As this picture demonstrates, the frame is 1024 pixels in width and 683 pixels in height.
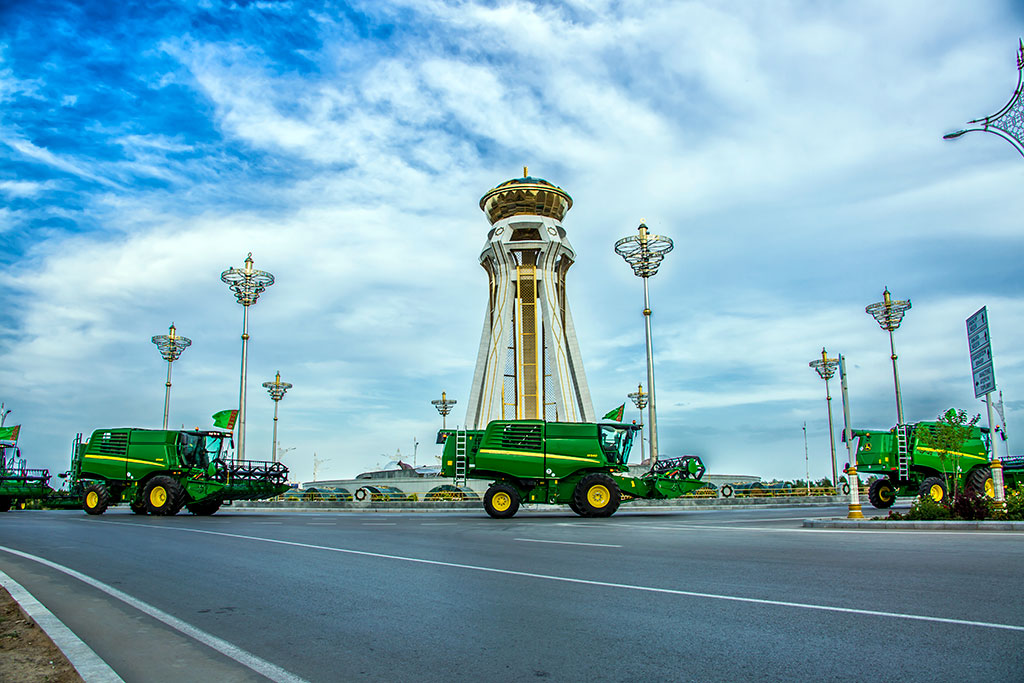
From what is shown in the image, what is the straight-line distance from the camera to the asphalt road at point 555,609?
4.55 m

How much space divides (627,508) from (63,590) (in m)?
22.3

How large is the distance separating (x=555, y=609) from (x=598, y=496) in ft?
47.4

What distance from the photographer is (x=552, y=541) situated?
12602 mm

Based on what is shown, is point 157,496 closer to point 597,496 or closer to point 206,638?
point 597,496

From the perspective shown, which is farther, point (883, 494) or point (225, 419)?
point (225, 419)

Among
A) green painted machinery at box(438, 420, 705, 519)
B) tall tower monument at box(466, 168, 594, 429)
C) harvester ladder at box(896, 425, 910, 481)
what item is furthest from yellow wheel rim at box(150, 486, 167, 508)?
tall tower monument at box(466, 168, 594, 429)

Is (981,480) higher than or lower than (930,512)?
higher

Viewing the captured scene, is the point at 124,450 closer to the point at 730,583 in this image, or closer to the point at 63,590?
the point at 63,590

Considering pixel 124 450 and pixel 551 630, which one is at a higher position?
pixel 124 450

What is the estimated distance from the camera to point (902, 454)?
76.1 feet

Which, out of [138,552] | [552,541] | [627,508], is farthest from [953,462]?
[138,552]

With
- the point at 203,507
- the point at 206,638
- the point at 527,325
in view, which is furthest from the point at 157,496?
the point at 527,325

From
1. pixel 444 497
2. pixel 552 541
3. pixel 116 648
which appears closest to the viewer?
pixel 116 648

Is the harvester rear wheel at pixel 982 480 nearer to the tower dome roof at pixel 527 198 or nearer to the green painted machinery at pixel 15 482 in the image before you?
the green painted machinery at pixel 15 482
